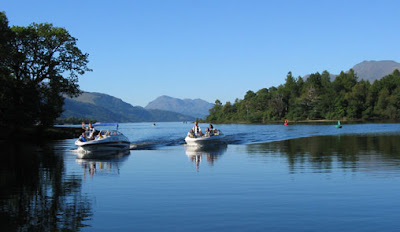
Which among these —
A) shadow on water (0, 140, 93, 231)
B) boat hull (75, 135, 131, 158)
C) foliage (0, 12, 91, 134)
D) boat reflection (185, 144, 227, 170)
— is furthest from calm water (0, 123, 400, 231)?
foliage (0, 12, 91, 134)

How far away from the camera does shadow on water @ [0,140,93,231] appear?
36.5ft

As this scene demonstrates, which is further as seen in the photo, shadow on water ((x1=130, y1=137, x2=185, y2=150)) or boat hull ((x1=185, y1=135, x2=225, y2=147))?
shadow on water ((x1=130, y1=137, x2=185, y2=150))

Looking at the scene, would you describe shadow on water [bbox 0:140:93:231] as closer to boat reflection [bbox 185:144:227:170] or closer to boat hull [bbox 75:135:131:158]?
boat reflection [bbox 185:144:227:170]

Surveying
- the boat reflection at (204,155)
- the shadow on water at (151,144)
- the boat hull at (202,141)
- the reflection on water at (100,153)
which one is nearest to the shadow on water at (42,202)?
the boat reflection at (204,155)

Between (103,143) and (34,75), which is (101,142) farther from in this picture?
(34,75)

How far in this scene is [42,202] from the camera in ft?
45.9

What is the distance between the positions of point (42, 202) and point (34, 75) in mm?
54538

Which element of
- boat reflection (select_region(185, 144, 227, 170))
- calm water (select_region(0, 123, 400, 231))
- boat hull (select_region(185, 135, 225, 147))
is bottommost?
calm water (select_region(0, 123, 400, 231))

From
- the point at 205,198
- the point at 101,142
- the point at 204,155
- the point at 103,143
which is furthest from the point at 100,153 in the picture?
the point at 205,198

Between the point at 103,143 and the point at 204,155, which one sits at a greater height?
the point at 103,143

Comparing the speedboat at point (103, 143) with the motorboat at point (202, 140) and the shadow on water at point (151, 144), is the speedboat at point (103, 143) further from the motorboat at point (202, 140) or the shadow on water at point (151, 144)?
the motorboat at point (202, 140)

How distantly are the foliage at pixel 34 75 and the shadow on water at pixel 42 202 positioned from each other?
127 feet

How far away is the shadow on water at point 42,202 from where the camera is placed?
11125 millimetres

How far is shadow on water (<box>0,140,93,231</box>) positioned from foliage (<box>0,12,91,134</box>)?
1525 inches
